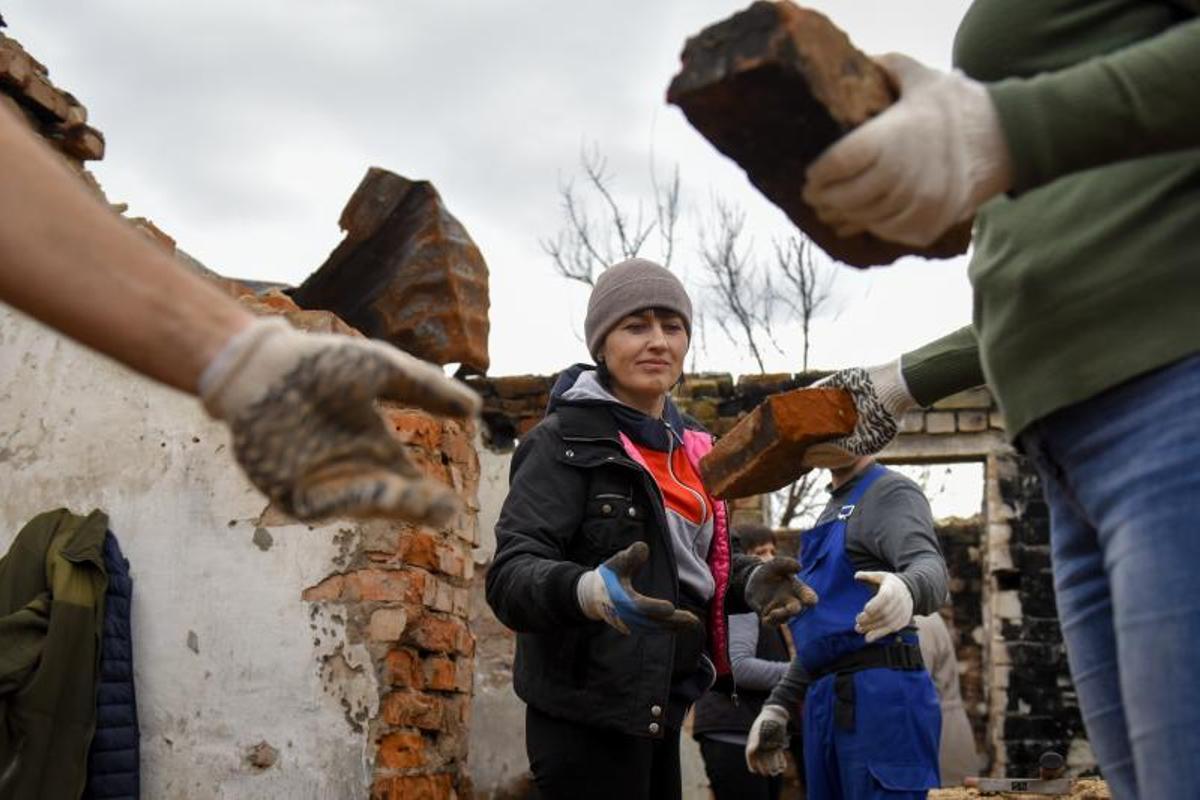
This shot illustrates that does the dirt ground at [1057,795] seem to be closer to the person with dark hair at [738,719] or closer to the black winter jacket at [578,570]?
the person with dark hair at [738,719]

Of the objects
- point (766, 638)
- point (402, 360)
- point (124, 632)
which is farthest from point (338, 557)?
point (402, 360)

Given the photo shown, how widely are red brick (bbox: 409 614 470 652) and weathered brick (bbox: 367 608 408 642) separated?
0.23ft

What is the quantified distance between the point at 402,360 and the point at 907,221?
524 millimetres

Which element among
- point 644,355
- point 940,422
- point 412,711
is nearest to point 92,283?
point 644,355

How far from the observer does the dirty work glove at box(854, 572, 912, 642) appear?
312 centimetres

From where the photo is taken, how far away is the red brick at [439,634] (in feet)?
13.4

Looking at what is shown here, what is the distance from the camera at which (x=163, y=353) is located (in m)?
Answer: 1.19

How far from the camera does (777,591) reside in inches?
120

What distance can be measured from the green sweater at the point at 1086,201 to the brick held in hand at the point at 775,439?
0.69 meters

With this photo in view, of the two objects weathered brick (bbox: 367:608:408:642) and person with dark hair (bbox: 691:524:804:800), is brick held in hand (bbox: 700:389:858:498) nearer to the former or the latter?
weathered brick (bbox: 367:608:408:642)

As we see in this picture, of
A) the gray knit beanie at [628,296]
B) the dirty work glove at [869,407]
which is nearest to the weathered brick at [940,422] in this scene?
the gray knit beanie at [628,296]

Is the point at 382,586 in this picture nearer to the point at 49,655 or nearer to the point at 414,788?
the point at 414,788

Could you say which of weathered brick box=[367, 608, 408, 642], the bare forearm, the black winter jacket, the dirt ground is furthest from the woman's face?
the dirt ground

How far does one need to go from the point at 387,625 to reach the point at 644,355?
1426 mm
